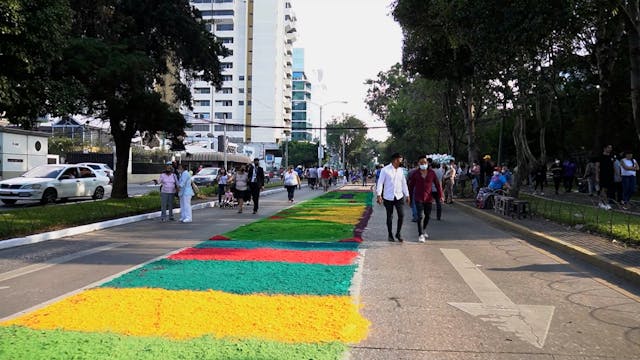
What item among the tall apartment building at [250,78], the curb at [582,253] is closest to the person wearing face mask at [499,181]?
the curb at [582,253]

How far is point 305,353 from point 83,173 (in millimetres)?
21110

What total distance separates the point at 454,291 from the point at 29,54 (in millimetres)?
9552

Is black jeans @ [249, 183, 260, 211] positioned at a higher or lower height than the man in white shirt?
lower

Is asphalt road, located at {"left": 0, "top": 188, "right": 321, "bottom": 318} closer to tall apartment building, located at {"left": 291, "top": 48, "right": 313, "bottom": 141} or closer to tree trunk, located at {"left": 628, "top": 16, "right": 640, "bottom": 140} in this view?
tree trunk, located at {"left": 628, "top": 16, "right": 640, "bottom": 140}

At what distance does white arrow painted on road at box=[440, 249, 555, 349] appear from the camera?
515 cm

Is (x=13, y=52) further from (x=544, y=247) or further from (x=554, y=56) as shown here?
(x=554, y=56)

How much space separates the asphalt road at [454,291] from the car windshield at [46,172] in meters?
10.6

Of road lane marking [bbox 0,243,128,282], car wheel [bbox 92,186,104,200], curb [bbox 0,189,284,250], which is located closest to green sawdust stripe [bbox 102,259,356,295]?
road lane marking [bbox 0,243,128,282]

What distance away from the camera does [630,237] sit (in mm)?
9977

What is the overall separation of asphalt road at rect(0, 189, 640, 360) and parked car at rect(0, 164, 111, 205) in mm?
9544

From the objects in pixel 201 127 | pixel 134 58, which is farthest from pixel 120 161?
pixel 201 127

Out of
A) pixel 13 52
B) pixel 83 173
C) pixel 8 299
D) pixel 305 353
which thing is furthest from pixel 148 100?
pixel 305 353

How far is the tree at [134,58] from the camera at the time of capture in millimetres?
16438

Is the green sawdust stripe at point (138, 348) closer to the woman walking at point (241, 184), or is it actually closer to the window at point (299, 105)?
the woman walking at point (241, 184)
